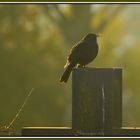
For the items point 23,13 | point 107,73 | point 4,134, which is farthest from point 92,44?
point 23,13

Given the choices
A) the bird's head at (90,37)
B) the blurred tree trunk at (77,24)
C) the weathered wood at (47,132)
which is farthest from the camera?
the blurred tree trunk at (77,24)

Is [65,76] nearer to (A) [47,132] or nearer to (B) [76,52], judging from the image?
(B) [76,52]

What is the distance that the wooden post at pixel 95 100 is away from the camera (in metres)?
7.02

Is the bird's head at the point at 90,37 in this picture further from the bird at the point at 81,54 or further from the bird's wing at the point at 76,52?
the bird's wing at the point at 76,52

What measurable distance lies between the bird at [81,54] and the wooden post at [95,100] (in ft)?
5.55

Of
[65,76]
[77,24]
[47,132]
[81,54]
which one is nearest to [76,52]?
[81,54]

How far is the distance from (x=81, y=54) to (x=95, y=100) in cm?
184

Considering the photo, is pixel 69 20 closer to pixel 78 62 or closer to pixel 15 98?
pixel 15 98

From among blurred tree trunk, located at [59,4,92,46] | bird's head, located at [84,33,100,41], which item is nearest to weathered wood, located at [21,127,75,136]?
bird's head, located at [84,33,100,41]

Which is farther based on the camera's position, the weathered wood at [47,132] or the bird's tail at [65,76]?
the bird's tail at [65,76]

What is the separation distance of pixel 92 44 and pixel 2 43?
32.6 feet

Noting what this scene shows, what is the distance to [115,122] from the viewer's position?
23.3 ft

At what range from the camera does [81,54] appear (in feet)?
28.8

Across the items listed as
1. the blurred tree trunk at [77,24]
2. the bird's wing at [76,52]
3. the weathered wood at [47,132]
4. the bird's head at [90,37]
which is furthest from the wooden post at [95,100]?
the blurred tree trunk at [77,24]
